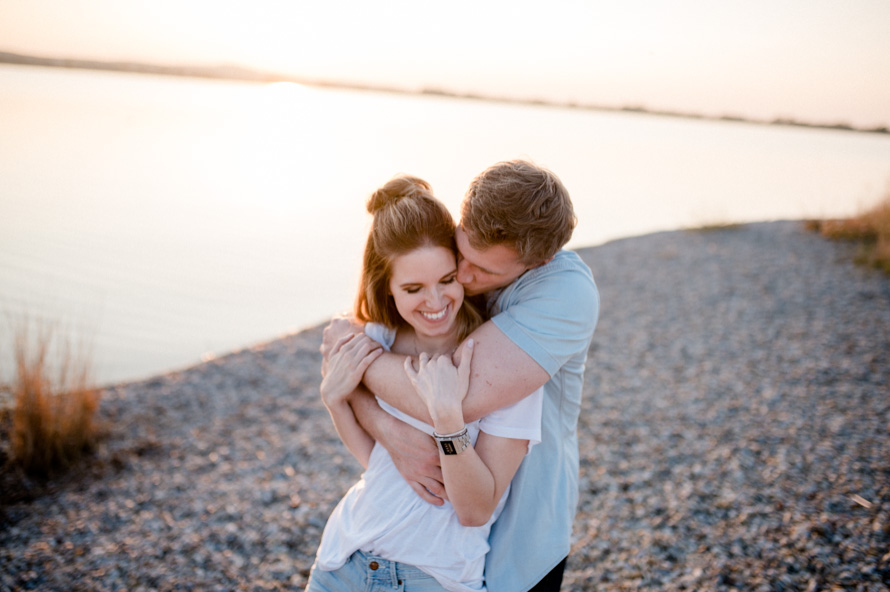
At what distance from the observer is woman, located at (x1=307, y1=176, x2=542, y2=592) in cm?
179

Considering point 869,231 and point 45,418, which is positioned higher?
point 869,231

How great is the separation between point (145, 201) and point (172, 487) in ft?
40.0

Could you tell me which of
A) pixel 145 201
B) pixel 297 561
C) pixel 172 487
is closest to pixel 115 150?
pixel 145 201

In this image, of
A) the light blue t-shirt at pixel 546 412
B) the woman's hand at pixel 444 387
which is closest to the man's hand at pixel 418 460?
the woman's hand at pixel 444 387

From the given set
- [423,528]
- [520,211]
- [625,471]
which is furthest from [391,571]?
[625,471]

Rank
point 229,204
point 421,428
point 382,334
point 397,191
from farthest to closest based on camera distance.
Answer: point 229,204, point 382,334, point 397,191, point 421,428

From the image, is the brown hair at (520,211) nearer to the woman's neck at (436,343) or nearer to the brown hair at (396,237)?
the brown hair at (396,237)

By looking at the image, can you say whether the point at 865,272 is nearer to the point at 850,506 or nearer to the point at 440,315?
the point at 850,506

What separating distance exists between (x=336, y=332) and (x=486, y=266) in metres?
0.72

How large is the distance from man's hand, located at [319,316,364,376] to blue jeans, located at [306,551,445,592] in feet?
2.35

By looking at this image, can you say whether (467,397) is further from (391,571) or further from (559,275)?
(391,571)

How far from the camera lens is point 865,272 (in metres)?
9.24

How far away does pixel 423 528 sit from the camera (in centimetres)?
189

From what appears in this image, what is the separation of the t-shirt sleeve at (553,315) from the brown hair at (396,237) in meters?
0.32
